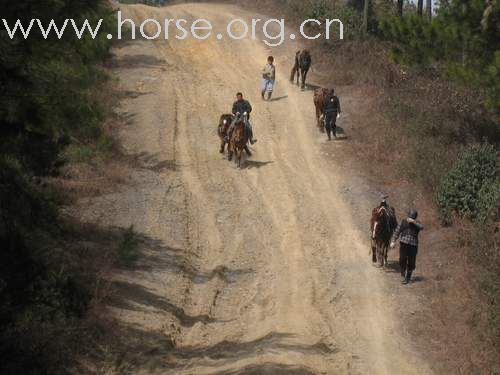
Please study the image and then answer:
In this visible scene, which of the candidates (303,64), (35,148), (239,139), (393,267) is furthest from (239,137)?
(35,148)

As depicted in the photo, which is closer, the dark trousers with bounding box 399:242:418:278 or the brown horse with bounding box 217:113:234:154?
the dark trousers with bounding box 399:242:418:278

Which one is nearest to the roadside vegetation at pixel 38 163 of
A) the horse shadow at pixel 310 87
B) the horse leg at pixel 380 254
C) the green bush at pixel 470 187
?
the horse leg at pixel 380 254

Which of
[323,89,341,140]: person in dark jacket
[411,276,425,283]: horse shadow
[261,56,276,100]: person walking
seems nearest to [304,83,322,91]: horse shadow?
[261,56,276,100]: person walking

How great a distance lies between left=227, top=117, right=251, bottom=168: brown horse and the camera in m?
24.5

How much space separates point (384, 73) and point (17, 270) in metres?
23.9

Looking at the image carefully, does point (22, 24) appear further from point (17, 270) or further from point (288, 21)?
point (288, 21)

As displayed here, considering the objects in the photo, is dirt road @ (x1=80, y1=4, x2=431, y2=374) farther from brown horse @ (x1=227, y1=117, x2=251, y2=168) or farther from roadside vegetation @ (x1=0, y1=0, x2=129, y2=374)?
roadside vegetation @ (x1=0, y1=0, x2=129, y2=374)

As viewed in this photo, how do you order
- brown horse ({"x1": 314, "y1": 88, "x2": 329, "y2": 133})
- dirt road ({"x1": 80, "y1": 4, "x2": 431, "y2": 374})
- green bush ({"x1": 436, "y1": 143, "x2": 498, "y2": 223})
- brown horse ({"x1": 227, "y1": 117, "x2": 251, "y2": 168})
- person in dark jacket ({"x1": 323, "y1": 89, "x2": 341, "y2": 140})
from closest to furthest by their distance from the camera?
dirt road ({"x1": 80, "y1": 4, "x2": 431, "y2": 374}), green bush ({"x1": 436, "y1": 143, "x2": 498, "y2": 223}), brown horse ({"x1": 227, "y1": 117, "x2": 251, "y2": 168}), person in dark jacket ({"x1": 323, "y1": 89, "x2": 341, "y2": 140}), brown horse ({"x1": 314, "y1": 88, "x2": 329, "y2": 133})

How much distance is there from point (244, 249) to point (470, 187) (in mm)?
6325

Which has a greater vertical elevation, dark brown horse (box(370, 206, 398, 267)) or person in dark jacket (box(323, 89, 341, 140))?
person in dark jacket (box(323, 89, 341, 140))

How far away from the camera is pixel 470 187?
21.0 metres

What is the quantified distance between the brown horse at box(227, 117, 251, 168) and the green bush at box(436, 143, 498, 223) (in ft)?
20.5

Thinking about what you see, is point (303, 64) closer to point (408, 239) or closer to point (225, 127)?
point (225, 127)

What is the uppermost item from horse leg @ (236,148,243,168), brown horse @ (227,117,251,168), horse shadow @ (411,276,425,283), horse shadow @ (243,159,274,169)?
brown horse @ (227,117,251,168)
